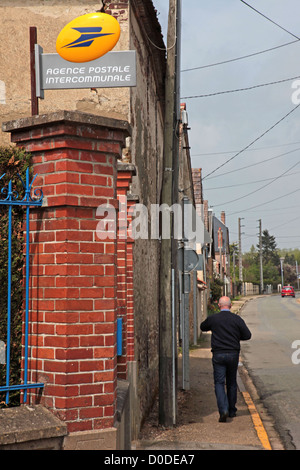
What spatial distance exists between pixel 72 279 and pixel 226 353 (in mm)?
4984

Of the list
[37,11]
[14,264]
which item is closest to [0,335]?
[14,264]

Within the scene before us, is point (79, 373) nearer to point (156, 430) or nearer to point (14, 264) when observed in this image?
point (14, 264)

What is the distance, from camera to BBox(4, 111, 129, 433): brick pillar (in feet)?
12.8

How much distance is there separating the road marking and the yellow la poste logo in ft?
17.0

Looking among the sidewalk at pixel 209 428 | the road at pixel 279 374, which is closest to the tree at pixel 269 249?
the road at pixel 279 374

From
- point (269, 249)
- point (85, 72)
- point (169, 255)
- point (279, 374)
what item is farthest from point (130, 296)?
point (269, 249)

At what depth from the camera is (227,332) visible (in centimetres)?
843

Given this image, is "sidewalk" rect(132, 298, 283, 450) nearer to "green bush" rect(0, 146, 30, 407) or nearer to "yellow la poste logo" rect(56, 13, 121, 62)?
"green bush" rect(0, 146, 30, 407)

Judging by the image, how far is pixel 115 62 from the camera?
5.56 metres

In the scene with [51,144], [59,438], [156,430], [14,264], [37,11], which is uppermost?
[37,11]

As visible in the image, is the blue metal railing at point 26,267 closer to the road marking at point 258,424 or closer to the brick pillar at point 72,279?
the brick pillar at point 72,279

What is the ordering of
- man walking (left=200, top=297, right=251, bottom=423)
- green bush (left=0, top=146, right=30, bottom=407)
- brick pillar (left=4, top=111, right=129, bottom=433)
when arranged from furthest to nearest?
1. man walking (left=200, top=297, right=251, bottom=423)
2. green bush (left=0, top=146, right=30, bottom=407)
3. brick pillar (left=4, top=111, right=129, bottom=433)

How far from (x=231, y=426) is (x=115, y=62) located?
543 centimetres

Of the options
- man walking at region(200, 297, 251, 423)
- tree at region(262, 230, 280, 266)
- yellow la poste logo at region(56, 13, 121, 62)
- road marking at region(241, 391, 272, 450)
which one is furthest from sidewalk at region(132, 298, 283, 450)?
tree at region(262, 230, 280, 266)
